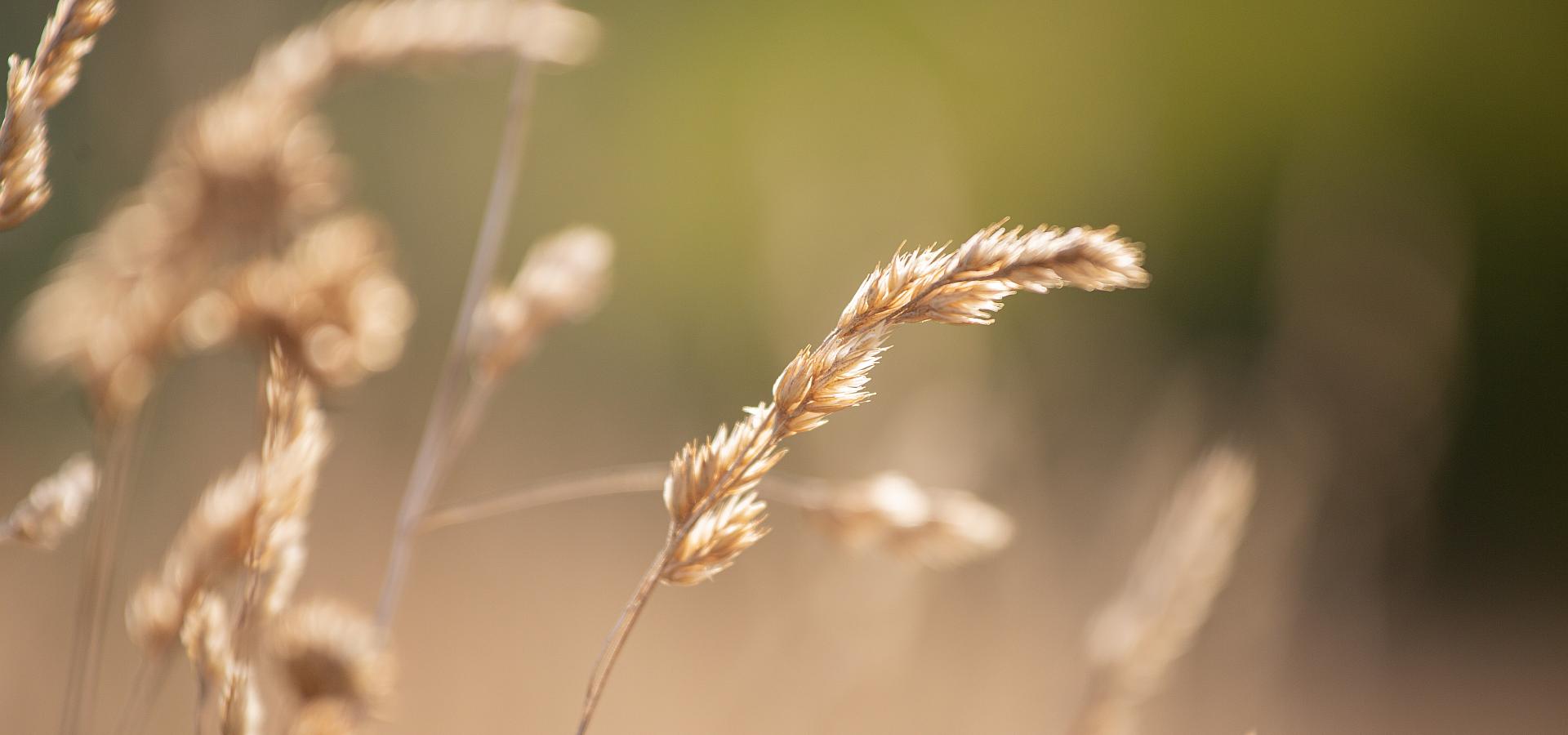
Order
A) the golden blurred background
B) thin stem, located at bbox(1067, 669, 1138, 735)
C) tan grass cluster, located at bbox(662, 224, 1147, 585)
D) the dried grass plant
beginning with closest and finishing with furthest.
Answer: tan grass cluster, located at bbox(662, 224, 1147, 585)
the dried grass plant
thin stem, located at bbox(1067, 669, 1138, 735)
the golden blurred background

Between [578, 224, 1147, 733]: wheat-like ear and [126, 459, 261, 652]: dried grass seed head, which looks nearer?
A: [578, 224, 1147, 733]: wheat-like ear

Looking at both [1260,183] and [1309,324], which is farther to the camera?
[1260,183]

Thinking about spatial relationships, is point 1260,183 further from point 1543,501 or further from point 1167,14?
point 1543,501

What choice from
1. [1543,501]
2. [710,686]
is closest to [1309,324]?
[710,686]

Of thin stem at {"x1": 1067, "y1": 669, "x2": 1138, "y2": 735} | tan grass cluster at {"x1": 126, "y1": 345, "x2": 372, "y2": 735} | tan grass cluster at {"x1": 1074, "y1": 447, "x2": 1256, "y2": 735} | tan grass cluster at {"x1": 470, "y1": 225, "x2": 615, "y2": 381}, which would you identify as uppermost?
tan grass cluster at {"x1": 470, "y1": 225, "x2": 615, "y2": 381}

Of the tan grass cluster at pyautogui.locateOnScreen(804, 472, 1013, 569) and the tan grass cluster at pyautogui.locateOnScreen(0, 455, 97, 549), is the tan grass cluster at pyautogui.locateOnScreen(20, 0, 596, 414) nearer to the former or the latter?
the tan grass cluster at pyautogui.locateOnScreen(0, 455, 97, 549)

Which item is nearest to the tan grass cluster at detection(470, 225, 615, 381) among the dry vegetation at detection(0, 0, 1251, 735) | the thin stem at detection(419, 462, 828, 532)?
the dry vegetation at detection(0, 0, 1251, 735)

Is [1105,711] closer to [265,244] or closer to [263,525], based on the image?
[263,525]

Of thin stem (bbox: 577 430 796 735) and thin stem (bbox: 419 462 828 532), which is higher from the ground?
thin stem (bbox: 419 462 828 532)
